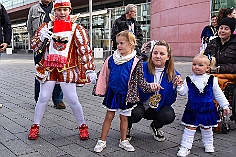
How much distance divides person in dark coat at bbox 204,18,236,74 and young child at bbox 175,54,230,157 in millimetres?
776

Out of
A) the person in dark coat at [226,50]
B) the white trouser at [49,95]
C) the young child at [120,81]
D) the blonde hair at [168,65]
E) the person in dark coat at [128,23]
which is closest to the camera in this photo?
the young child at [120,81]

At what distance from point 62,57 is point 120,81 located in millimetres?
908

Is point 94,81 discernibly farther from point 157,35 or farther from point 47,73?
point 157,35

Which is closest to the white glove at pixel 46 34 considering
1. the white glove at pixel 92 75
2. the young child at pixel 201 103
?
the white glove at pixel 92 75

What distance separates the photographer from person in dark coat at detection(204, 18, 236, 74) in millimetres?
4684

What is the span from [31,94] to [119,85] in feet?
14.7

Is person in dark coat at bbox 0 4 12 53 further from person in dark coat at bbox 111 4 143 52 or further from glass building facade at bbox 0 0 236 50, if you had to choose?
glass building facade at bbox 0 0 236 50

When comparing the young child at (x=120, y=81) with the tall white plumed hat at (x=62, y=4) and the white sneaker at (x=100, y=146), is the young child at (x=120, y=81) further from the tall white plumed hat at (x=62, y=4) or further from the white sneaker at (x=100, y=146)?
the tall white plumed hat at (x=62, y=4)

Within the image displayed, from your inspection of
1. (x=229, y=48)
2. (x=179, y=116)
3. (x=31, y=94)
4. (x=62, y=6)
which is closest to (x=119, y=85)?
(x=62, y=6)

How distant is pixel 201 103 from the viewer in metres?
3.93

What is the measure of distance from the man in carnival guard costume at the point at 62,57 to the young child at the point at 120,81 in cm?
38

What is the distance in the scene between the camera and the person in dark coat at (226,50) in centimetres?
468

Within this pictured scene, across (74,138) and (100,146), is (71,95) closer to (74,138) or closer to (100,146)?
(74,138)

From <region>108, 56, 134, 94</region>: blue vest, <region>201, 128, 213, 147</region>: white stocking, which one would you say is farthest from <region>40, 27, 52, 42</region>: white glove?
<region>201, 128, 213, 147</region>: white stocking
